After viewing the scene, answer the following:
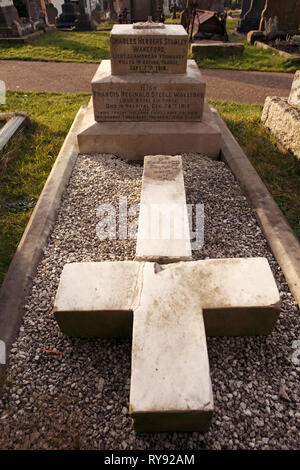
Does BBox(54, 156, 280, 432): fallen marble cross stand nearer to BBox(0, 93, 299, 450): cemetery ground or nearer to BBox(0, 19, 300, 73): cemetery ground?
BBox(0, 93, 299, 450): cemetery ground

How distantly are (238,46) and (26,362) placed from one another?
10.9 meters

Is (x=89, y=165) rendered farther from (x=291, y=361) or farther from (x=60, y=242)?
(x=291, y=361)

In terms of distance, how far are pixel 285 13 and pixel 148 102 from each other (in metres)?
10.9

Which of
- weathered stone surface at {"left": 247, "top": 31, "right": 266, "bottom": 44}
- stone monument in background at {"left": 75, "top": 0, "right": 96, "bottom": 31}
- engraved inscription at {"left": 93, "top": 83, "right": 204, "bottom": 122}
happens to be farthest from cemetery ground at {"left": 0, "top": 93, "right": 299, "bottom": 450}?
stone monument in background at {"left": 75, "top": 0, "right": 96, "bottom": 31}

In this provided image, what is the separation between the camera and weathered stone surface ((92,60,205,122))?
4.44 meters

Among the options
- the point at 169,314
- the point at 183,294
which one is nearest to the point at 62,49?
the point at 183,294

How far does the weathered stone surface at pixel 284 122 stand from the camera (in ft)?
14.7

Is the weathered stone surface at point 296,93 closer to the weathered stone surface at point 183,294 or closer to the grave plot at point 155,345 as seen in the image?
the grave plot at point 155,345

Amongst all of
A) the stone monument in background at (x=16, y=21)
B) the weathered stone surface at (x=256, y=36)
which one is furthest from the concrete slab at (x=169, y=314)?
the stone monument in background at (x=16, y=21)

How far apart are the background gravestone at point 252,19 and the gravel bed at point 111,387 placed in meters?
15.3

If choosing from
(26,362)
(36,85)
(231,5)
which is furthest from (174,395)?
(231,5)

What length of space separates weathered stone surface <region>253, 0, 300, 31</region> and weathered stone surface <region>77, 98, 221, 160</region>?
10.5m

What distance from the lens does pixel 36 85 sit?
809 cm

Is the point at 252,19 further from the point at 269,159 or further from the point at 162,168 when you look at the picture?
the point at 162,168
